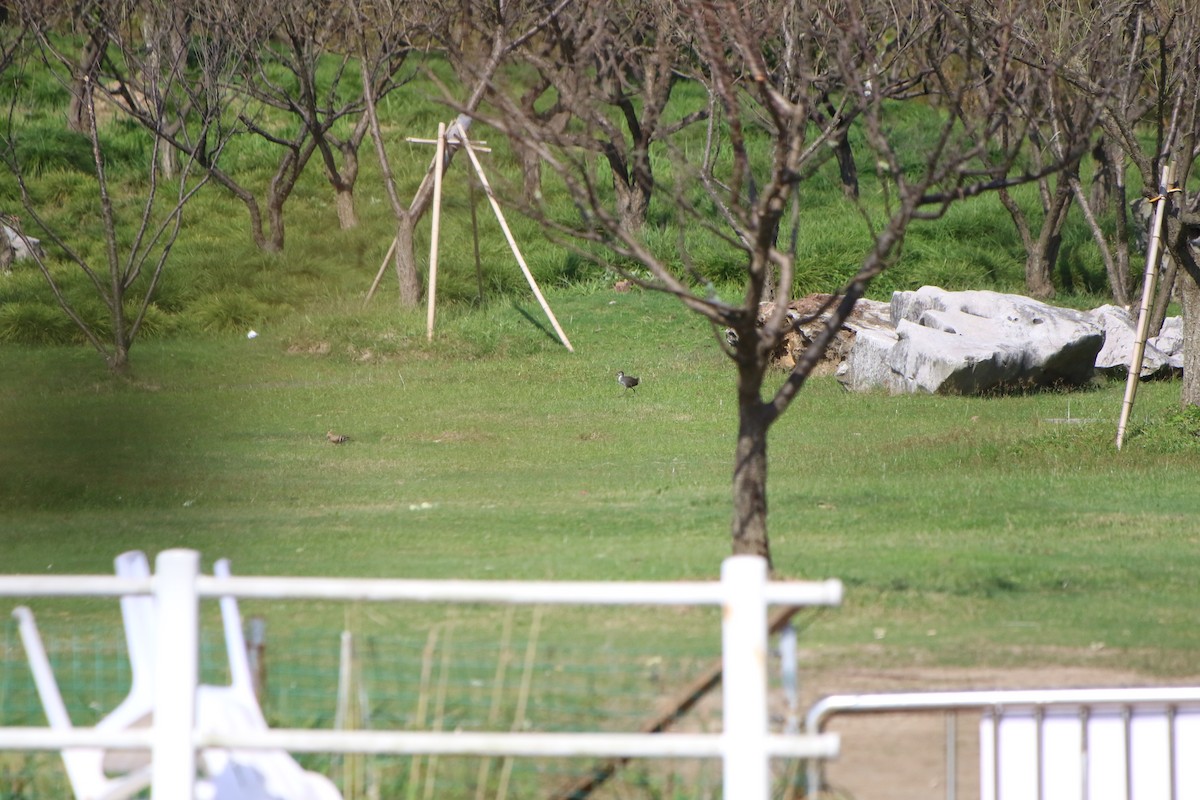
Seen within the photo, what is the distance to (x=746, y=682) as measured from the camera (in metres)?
3.34

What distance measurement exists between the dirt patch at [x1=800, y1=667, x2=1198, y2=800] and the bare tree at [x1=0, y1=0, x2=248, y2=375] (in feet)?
38.8

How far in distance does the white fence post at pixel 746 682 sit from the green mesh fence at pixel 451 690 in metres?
0.93

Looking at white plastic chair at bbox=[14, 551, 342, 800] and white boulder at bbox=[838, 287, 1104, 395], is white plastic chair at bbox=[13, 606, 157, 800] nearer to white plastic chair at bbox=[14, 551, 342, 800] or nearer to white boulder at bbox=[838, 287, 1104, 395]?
white plastic chair at bbox=[14, 551, 342, 800]

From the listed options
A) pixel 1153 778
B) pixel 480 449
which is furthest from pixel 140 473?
pixel 1153 778

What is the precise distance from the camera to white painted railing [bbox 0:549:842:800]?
10.9ft

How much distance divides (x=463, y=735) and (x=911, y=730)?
6.99ft

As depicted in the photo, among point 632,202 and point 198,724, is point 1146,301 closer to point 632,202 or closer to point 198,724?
point 198,724

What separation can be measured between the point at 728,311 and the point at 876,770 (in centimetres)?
241

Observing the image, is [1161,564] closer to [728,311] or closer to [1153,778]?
[728,311]

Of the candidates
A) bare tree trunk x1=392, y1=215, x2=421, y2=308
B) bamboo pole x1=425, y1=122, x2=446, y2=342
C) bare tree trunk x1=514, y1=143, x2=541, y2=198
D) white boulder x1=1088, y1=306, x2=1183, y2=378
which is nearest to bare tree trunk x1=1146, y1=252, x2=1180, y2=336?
white boulder x1=1088, y1=306, x2=1183, y2=378

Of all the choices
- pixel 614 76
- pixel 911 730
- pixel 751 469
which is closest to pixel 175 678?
pixel 911 730

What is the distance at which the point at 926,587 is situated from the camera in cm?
717

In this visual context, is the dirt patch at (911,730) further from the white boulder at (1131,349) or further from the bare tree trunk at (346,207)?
the bare tree trunk at (346,207)

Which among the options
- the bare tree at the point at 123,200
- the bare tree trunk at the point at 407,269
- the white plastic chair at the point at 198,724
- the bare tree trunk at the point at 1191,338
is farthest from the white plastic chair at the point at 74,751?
the bare tree trunk at the point at 407,269
